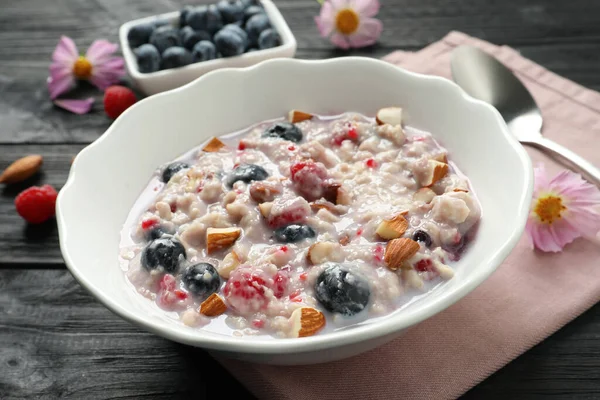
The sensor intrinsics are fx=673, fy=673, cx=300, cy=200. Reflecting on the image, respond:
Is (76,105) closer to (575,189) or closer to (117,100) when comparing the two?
(117,100)

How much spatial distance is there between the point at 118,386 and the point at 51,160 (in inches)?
37.2

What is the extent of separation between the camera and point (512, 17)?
2590 mm

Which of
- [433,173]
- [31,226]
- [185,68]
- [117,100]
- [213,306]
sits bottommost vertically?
[31,226]

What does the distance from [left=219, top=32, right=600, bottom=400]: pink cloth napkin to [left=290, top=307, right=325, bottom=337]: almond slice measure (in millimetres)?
162

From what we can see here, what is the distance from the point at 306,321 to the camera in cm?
122

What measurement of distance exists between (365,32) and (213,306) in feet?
4.84

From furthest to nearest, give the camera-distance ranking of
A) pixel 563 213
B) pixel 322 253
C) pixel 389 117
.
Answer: pixel 389 117 → pixel 563 213 → pixel 322 253

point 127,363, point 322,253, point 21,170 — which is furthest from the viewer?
point 21,170

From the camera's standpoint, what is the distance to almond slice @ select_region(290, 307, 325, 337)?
3.99 ft

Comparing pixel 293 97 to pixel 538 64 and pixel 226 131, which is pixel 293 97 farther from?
pixel 538 64

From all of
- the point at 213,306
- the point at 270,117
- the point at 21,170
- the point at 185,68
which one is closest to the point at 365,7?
the point at 185,68

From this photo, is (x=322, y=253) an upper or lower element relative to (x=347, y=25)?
upper

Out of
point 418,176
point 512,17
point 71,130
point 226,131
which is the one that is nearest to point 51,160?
point 71,130

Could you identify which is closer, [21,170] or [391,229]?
[391,229]
